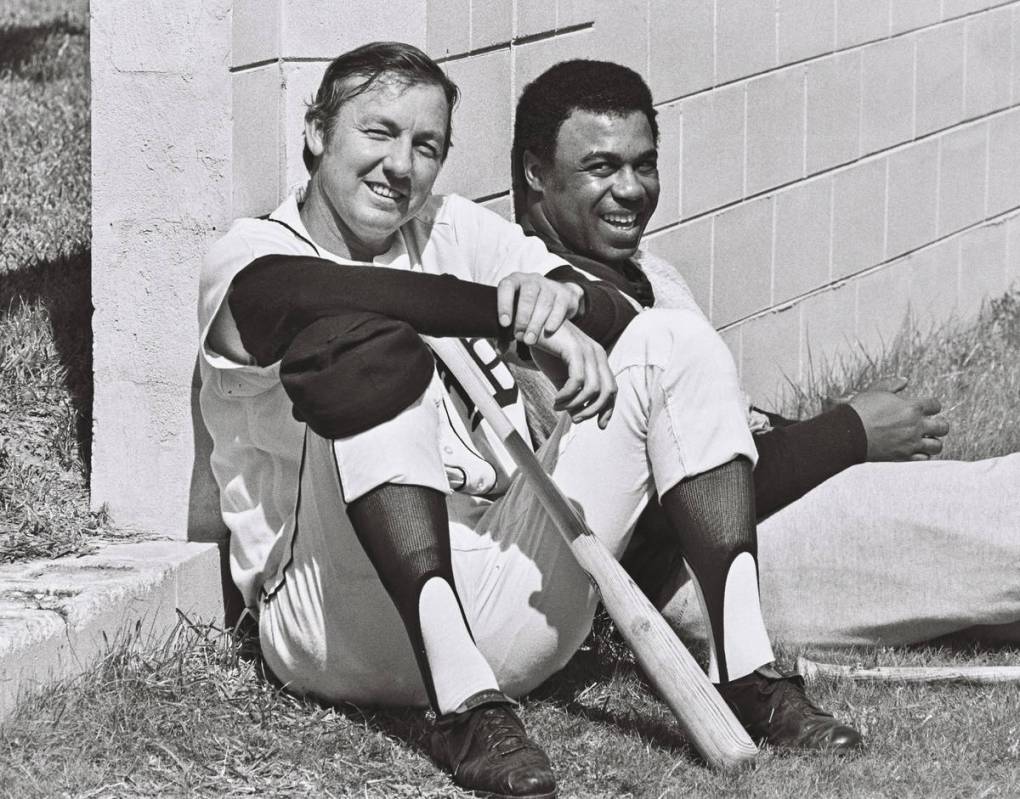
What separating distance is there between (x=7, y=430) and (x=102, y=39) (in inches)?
34.7

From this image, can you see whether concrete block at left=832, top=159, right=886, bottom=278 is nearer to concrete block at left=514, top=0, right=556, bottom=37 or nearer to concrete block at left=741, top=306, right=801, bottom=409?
concrete block at left=741, top=306, right=801, bottom=409

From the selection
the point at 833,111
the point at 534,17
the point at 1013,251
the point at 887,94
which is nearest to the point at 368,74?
the point at 534,17

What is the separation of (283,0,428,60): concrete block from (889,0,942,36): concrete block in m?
2.48

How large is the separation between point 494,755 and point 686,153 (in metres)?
2.42

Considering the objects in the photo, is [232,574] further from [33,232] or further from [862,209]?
[862,209]

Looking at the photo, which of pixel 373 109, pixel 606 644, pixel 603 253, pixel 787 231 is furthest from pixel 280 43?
pixel 787 231

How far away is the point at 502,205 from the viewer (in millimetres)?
4324

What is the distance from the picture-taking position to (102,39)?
3.71 m

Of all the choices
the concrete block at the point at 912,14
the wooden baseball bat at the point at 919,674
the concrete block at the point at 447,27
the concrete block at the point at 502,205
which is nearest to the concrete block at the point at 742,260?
the concrete block at the point at 912,14

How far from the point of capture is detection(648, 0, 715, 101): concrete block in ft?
16.2

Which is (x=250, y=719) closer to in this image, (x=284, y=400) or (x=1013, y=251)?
(x=284, y=400)

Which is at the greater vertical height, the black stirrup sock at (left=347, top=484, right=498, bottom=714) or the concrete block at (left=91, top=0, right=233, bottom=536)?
the concrete block at (left=91, top=0, right=233, bottom=536)

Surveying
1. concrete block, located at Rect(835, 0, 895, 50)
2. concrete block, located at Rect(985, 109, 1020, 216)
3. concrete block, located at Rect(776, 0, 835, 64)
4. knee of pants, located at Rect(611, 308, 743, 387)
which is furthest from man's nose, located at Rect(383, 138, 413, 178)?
concrete block, located at Rect(985, 109, 1020, 216)

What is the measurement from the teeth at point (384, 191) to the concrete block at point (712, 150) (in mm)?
1706
